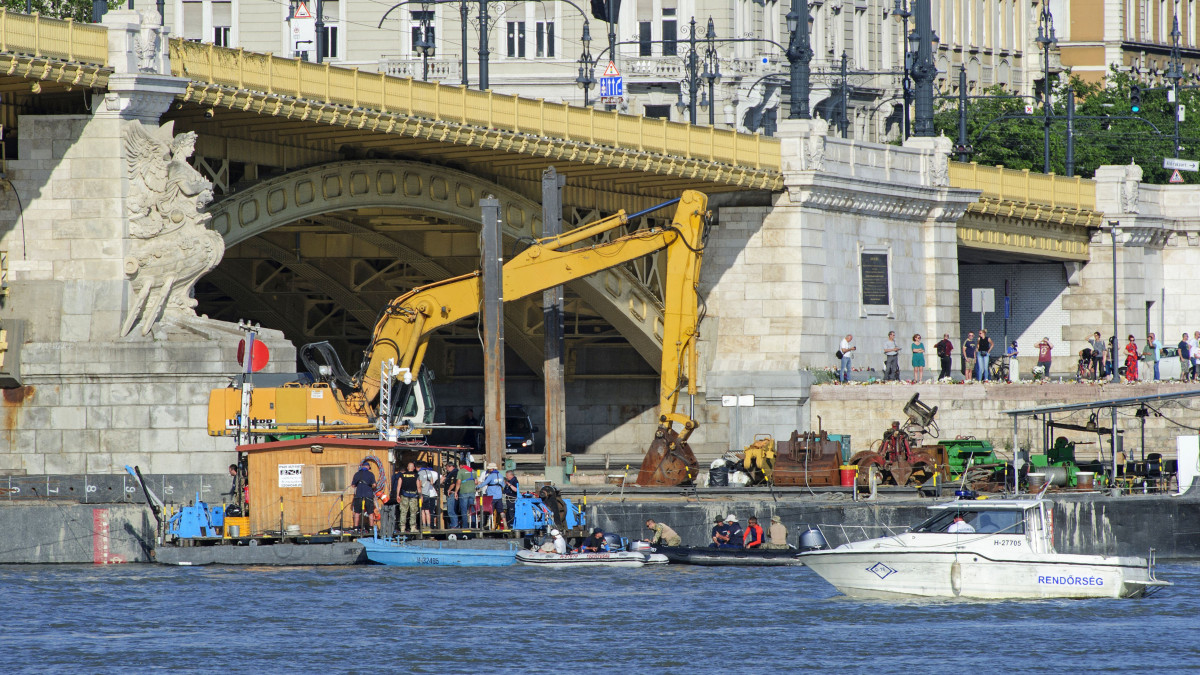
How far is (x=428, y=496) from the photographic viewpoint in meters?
52.6

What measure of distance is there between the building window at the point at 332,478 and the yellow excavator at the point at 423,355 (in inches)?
56.3

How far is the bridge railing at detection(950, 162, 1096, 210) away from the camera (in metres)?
84.6

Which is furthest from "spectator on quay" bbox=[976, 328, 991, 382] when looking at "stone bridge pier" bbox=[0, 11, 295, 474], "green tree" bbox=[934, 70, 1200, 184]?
"stone bridge pier" bbox=[0, 11, 295, 474]

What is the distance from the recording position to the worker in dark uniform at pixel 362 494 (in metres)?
51.0

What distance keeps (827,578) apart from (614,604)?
3.90 m

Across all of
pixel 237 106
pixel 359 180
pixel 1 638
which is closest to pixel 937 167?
pixel 359 180

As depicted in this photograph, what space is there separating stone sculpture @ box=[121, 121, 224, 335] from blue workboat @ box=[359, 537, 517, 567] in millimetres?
7549

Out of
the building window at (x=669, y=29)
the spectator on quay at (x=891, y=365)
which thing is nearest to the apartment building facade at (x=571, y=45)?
the building window at (x=669, y=29)

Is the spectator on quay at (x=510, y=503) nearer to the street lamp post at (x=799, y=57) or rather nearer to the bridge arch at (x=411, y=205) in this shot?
the bridge arch at (x=411, y=205)

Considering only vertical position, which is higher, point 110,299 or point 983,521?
point 110,299

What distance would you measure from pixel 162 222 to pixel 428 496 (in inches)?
339

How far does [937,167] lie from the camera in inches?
3219

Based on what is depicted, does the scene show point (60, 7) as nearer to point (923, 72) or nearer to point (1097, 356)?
point (923, 72)

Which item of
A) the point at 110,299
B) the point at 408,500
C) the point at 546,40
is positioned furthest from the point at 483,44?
the point at 546,40
